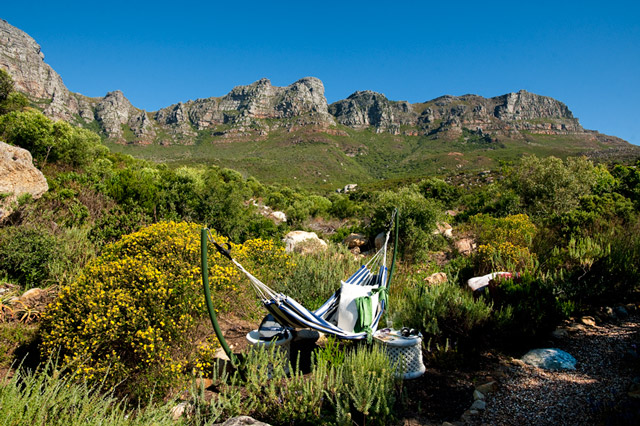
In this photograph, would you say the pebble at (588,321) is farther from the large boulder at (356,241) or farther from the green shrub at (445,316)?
the large boulder at (356,241)

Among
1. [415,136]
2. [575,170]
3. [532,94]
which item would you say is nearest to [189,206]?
[575,170]

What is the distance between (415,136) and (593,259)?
98.9 meters

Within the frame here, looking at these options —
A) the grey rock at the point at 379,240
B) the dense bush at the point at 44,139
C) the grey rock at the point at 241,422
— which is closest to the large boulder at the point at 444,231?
the grey rock at the point at 379,240

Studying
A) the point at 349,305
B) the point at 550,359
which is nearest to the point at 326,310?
the point at 349,305

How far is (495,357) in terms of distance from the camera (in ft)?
12.2

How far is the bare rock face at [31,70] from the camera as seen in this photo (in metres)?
77.6

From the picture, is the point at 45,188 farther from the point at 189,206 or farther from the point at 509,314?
the point at 509,314

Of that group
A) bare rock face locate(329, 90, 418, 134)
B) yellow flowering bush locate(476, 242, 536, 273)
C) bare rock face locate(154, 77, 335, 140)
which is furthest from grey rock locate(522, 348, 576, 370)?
bare rock face locate(329, 90, 418, 134)

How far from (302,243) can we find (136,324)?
574cm

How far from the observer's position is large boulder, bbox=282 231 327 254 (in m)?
8.41

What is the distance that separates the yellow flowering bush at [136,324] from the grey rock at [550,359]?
334 cm

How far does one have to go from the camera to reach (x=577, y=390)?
2.88 meters

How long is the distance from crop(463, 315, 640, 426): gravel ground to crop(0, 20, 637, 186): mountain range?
170ft

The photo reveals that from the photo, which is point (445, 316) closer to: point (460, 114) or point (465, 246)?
point (465, 246)
